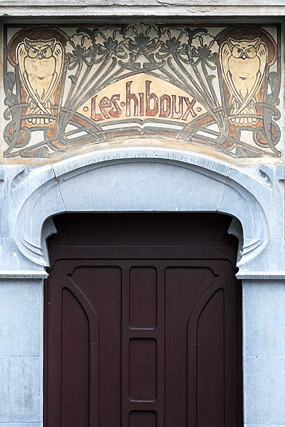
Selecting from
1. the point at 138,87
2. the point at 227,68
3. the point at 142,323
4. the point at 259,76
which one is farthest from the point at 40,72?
the point at 142,323

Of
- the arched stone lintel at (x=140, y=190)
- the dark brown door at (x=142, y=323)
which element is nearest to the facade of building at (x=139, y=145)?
the arched stone lintel at (x=140, y=190)

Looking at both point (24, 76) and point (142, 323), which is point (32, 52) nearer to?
point (24, 76)

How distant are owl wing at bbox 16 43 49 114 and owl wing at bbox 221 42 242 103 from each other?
126 centimetres

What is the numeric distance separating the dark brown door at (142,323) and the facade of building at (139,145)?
7.1 inches

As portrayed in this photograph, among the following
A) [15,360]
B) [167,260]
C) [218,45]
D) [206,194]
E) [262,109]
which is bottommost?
[15,360]

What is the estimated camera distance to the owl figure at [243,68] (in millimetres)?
6469

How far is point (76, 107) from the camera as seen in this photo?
6.48 metres

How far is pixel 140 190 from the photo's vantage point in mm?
6406

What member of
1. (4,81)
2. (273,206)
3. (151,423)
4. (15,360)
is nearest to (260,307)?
(273,206)

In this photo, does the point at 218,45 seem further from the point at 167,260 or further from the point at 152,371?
the point at 152,371

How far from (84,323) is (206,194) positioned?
1.28 m

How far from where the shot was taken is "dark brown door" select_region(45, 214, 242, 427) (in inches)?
261

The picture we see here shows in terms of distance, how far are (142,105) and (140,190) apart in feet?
1.95

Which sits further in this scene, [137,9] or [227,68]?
[227,68]
